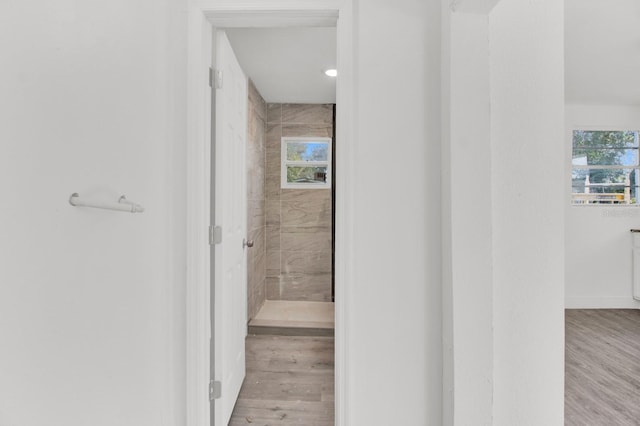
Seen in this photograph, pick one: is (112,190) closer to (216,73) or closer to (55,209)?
(55,209)

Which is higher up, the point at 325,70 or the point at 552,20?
the point at 325,70

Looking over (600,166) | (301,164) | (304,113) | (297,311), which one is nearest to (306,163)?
(301,164)

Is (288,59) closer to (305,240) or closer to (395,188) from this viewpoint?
(395,188)

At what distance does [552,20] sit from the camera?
1191 mm

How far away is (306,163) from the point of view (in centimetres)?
392

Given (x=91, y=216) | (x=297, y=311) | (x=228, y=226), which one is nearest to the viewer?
(x=91, y=216)

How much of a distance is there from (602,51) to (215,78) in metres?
3.26

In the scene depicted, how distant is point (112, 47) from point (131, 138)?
0.93 feet

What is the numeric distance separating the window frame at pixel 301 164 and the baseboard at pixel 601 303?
345cm

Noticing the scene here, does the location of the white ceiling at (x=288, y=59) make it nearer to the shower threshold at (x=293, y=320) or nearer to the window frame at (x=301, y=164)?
the window frame at (x=301, y=164)

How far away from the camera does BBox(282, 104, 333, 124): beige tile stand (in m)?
3.88

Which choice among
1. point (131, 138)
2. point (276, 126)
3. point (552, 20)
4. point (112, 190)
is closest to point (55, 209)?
point (112, 190)

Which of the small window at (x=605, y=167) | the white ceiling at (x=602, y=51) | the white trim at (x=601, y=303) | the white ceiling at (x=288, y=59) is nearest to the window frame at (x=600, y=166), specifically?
the small window at (x=605, y=167)

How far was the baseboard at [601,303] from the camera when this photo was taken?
3.95 metres
